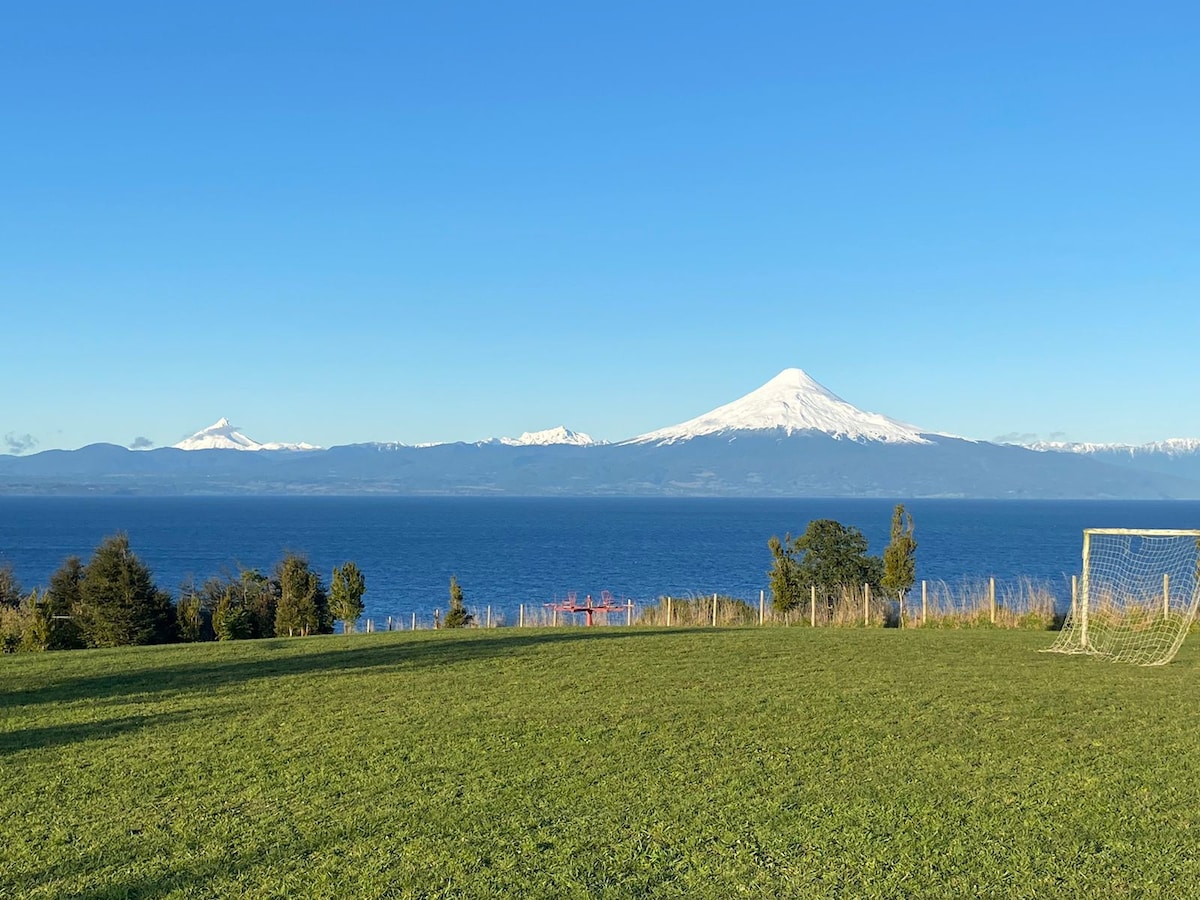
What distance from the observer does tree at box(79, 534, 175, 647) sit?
2511 centimetres

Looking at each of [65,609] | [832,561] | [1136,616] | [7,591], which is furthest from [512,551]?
[1136,616]

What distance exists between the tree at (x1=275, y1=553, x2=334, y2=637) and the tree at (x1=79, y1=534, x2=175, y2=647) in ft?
11.2

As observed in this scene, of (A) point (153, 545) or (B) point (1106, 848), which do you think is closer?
(B) point (1106, 848)

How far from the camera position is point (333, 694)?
507 inches

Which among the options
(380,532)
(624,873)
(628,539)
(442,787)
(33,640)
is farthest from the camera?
(380,532)

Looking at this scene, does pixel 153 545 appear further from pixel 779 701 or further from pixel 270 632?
pixel 779 701

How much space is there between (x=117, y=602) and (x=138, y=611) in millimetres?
504

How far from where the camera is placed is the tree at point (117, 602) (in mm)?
25109

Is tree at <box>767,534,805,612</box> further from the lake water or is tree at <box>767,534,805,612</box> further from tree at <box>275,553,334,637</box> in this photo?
the lake water

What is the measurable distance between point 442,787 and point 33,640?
1806 centimetres

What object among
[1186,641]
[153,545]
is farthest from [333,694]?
[153,545]

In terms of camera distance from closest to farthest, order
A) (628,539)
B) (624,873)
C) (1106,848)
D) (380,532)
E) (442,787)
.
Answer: (624,873)
(1106,848)
(442,787)
(628,539)
(380,532)

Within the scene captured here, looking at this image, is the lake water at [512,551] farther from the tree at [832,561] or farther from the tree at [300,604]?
the tree at [832,561]

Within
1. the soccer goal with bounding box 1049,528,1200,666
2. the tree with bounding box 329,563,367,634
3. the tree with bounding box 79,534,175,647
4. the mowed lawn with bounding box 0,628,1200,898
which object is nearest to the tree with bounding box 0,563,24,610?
the tree with bounding box 79,534,175,647
